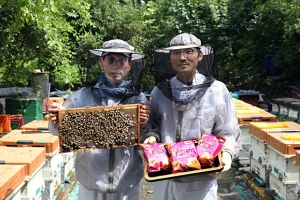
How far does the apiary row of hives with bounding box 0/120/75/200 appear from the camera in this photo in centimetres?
278

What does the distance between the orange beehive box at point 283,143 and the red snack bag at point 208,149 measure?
1.73m

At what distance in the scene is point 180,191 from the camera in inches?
91.9

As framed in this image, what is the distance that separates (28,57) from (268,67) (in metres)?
7.43

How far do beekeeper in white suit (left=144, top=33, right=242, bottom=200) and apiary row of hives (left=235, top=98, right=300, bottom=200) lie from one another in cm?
143

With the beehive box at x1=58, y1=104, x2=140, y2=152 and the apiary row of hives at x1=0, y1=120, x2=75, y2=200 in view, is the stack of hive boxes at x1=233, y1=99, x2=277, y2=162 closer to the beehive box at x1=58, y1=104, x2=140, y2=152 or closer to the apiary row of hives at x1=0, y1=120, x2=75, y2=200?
the apiary row of hives at x1=0, y1=120, x2=75, y2=200

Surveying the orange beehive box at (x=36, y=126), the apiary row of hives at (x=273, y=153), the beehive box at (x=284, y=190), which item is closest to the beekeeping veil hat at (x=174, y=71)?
the apiary row of hives at (x=273, y=153)

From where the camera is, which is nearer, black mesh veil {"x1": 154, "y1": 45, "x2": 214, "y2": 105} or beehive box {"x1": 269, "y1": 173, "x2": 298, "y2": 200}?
black mesh veil {"x1": 154, "y1": 45, "x2": 214, "y2": 105}

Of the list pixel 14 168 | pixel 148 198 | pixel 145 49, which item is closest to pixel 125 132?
pixel 14 168

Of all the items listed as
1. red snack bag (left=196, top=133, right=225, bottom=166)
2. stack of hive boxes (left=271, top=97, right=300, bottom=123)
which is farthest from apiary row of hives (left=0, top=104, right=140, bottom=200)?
stack of hive boxes (left=271, top=97, right=300, bottom=123)

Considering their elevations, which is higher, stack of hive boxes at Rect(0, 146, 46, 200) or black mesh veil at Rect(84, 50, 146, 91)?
black mesh veil at Rect(84, 50, 146, 91)

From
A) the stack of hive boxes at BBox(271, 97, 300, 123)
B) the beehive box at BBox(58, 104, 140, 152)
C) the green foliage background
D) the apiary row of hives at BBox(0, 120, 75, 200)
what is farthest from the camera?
the green foliage background

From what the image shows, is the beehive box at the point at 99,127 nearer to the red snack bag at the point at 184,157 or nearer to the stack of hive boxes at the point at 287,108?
the red snack bag at the point at 184,157

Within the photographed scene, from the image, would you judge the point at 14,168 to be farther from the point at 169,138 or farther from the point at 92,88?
the point at 169,138

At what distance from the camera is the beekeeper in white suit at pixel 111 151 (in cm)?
236
